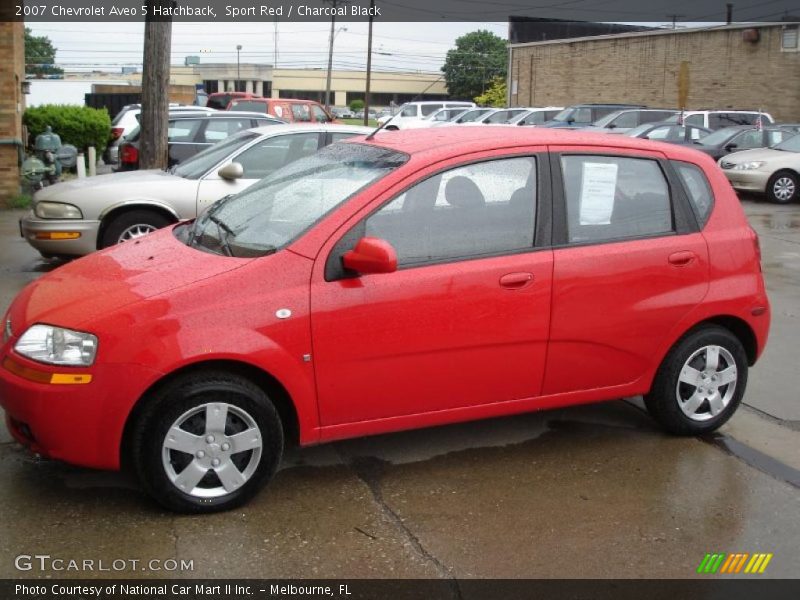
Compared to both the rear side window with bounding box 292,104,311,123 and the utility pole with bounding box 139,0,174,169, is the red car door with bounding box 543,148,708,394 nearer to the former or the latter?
the utility pole with bounding box 139,0,174,169

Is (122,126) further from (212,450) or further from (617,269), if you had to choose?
(212,450)

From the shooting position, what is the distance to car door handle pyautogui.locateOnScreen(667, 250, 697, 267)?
4.95 metres

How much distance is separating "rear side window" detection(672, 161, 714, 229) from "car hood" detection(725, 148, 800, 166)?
46.5 feet

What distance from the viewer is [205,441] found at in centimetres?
404

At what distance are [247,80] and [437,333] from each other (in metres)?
100

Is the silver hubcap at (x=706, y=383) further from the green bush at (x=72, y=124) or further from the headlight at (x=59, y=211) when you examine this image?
the green bush at (x=72, y=124)

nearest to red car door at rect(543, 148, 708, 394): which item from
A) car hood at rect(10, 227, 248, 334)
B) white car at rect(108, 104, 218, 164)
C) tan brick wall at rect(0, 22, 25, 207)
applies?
car hood at rect(10, 227, 248, 334)

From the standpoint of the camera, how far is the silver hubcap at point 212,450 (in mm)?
4008

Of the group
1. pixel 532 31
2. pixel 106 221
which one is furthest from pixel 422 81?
pixel 106 221

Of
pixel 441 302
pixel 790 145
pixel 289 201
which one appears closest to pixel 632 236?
pixel 441 302

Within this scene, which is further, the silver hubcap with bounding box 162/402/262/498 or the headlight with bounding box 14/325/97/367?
the silver hubcap with bounding box 162/402/262/498

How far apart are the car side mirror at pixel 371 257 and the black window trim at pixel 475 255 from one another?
73mm

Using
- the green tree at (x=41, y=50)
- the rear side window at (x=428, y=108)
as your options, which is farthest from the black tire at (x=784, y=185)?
the green tree at (x=41, y=50)
